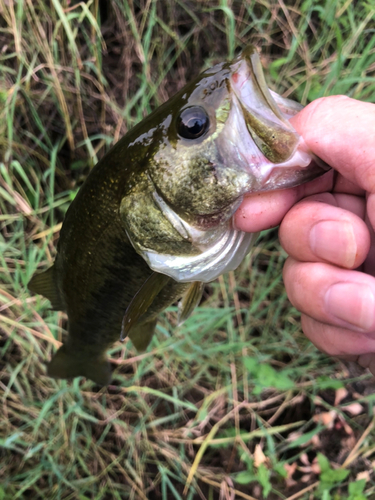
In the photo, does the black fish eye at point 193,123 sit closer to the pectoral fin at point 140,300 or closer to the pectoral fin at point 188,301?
the pectoral fin at point 140,300

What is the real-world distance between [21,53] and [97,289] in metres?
1.71

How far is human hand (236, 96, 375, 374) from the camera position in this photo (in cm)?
89

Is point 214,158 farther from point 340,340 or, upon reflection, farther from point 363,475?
point 363,475

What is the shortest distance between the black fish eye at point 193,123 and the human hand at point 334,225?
245 mm

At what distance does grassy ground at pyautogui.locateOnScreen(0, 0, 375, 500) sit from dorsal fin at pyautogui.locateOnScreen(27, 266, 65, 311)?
620mm

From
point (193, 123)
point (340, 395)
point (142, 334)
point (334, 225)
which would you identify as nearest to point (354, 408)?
point (340, 395)

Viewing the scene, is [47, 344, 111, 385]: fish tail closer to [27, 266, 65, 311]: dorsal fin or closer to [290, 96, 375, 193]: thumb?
[27, 266, 65, 311]: dorsal fin

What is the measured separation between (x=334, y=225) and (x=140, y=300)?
0.65 meters

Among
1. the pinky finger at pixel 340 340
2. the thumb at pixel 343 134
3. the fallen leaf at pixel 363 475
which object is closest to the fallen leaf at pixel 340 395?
the fallen leaf at pixel 363 475

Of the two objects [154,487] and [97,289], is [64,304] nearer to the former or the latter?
[97,289]

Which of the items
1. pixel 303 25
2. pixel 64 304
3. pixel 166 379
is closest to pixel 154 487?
pixel 166 379

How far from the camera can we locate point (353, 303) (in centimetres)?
91

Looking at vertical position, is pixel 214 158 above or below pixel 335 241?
above

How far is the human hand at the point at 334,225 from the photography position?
89 centimetres
